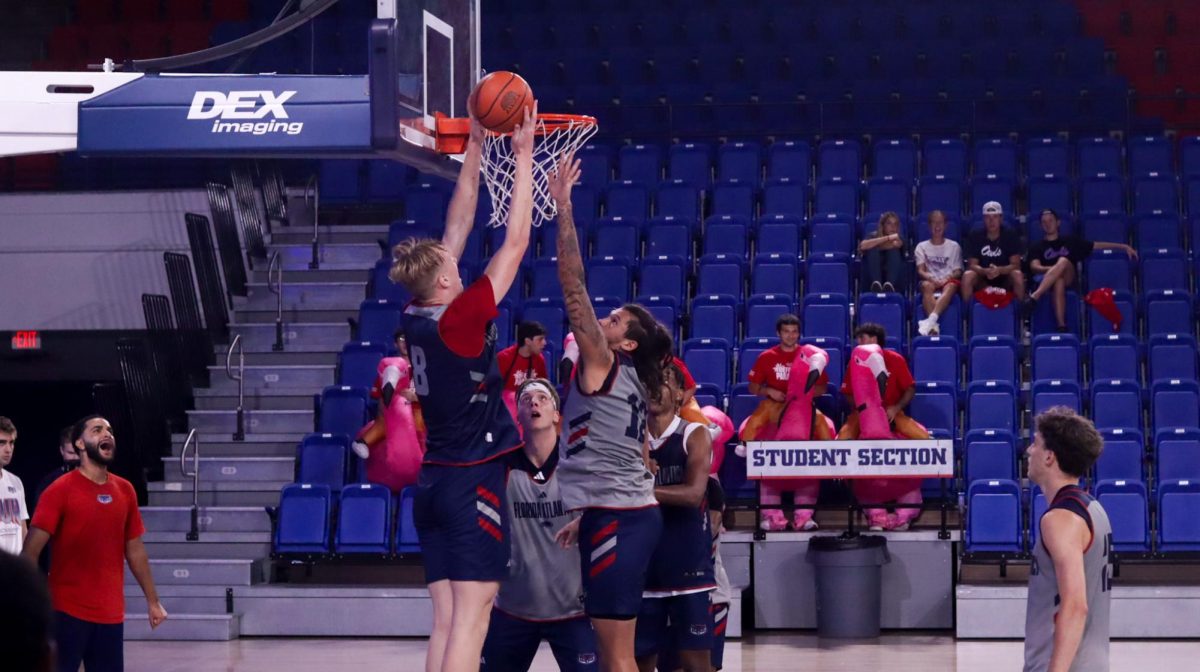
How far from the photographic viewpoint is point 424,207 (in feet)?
50.4

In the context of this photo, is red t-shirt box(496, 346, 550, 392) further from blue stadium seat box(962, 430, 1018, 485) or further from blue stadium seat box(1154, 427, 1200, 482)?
blue stadium seat box(1154, 427, 1200, 482)

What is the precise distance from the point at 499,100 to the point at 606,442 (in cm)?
146

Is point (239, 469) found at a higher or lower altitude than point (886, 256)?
lower

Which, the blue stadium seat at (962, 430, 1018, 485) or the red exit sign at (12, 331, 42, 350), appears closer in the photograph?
the blue stadium seat at (962, 430, 1018, 485)

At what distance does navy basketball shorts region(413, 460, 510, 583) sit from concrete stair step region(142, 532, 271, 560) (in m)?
7.67

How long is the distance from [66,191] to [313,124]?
1010cm

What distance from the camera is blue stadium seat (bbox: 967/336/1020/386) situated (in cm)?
1280

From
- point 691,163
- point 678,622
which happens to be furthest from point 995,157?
point 678,622

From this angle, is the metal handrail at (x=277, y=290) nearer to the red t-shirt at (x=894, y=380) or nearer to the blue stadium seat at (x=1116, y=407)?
the red t-shirt at (x=894, y=380)

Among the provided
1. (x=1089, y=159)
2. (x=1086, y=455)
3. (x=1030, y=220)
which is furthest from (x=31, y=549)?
(x=1089, y=159)

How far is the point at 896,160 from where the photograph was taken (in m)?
15.7

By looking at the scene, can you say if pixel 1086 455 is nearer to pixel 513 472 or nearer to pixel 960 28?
pixel 513 472

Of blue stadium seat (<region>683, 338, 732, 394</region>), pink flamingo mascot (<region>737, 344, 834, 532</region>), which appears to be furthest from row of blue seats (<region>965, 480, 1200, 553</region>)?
blue stadium seat (<region>683, 338, 732, 394</region>)

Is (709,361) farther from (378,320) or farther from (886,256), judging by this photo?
(378,320)
